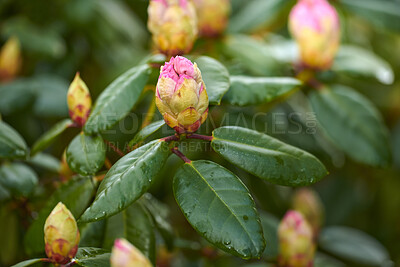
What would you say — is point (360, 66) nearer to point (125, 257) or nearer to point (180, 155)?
point (180, 155)

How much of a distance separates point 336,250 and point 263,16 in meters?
0.80

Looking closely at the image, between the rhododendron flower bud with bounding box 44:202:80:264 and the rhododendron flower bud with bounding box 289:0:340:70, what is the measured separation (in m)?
0.76

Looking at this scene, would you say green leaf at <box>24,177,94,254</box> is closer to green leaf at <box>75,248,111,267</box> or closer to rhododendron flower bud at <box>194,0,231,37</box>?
green leaf at <box>75,248,111,267</box>

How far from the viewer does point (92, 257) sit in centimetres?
75

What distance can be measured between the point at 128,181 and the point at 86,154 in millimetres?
156

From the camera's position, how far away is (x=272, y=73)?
1204 millimetres

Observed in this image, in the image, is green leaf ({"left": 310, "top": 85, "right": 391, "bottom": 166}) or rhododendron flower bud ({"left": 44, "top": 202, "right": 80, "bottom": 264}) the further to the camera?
green leaf ({"left": 310, "top": 85, "right": 391, "bottom": 166})

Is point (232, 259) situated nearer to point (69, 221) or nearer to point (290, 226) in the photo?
point (290, 226)

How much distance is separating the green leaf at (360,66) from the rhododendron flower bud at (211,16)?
35 cm

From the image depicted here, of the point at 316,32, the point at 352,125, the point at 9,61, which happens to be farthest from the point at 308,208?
the point at 9,61

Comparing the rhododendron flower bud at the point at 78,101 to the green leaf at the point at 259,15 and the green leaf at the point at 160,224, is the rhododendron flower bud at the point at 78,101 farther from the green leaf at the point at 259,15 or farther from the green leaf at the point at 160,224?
the green leaf at the point at 259,15

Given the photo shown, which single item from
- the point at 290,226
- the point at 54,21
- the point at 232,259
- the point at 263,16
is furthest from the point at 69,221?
the point at 54,21

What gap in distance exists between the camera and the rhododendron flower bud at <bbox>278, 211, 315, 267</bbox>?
3.46 feet

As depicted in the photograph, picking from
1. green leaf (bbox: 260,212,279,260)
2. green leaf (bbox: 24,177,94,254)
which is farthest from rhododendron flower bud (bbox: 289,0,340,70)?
green leaf (bbox: 24,177,94,254)
